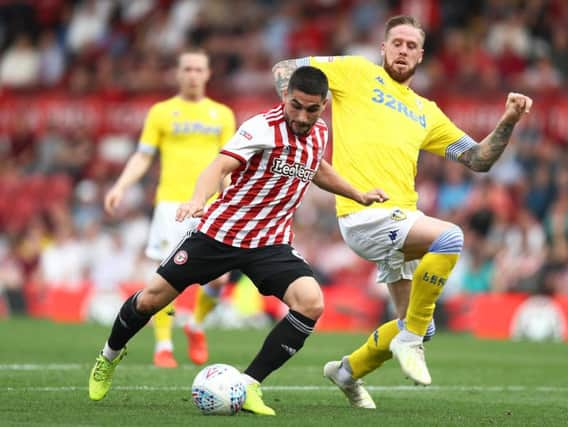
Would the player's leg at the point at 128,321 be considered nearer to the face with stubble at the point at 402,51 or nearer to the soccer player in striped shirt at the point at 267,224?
the soccer player in striped shirt at the point at 267,224

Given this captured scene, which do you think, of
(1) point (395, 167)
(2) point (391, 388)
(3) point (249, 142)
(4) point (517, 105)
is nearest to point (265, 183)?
(3) point (249, 142)

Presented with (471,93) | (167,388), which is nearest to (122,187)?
(167,388)

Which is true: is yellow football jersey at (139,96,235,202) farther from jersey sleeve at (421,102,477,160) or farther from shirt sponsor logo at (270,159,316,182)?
shirt sponsor logo at (270,159,316,182)

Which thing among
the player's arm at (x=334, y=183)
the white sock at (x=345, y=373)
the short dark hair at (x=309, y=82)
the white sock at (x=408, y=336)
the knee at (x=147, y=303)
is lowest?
the white sock at (x=345, y=373)

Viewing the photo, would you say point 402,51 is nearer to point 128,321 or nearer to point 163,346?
point 128,321

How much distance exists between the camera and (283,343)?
8.34 metres

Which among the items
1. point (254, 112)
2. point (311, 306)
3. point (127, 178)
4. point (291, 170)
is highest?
point (291, 170)

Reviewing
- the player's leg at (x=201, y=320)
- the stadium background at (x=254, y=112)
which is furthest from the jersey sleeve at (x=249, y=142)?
the stadium background at (x=254, y=112)

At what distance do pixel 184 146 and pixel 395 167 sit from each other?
3.77m

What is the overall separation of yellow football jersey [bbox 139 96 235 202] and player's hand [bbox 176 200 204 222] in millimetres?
4659

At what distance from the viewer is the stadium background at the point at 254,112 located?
1925 cm

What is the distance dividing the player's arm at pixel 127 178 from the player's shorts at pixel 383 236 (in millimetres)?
2886

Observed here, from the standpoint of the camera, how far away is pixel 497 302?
61.8ft

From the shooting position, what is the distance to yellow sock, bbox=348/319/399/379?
9117mm
